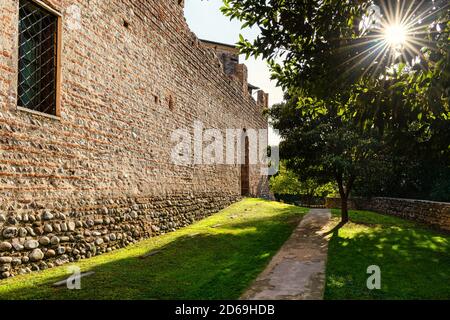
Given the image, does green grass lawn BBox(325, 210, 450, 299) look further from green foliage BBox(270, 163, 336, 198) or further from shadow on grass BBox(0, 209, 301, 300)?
green foliage BBox(270, 163, 336, 198)

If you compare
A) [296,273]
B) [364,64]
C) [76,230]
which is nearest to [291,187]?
[296,273]

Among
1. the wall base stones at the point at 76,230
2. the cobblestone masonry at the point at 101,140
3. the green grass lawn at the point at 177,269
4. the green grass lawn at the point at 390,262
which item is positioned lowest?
the green grass lawn at the point at 390,262

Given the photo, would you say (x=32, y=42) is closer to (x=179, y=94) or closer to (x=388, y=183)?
(x=179, y=94)

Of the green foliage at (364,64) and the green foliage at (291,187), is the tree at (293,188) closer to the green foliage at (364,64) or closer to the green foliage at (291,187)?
the green foliage at (291,187)

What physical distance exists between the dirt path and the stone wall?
4636 mm

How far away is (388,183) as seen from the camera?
18.8 meters

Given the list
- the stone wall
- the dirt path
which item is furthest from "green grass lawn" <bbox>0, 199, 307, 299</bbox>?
the stone wall

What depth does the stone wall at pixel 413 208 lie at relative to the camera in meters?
12.1

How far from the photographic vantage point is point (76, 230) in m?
6.84

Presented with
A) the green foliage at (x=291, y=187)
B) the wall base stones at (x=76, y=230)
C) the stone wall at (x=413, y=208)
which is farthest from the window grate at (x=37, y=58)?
the green foliage at (x=291, y=187)

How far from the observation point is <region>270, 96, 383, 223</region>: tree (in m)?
11.9

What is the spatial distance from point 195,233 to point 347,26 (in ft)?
21.3
